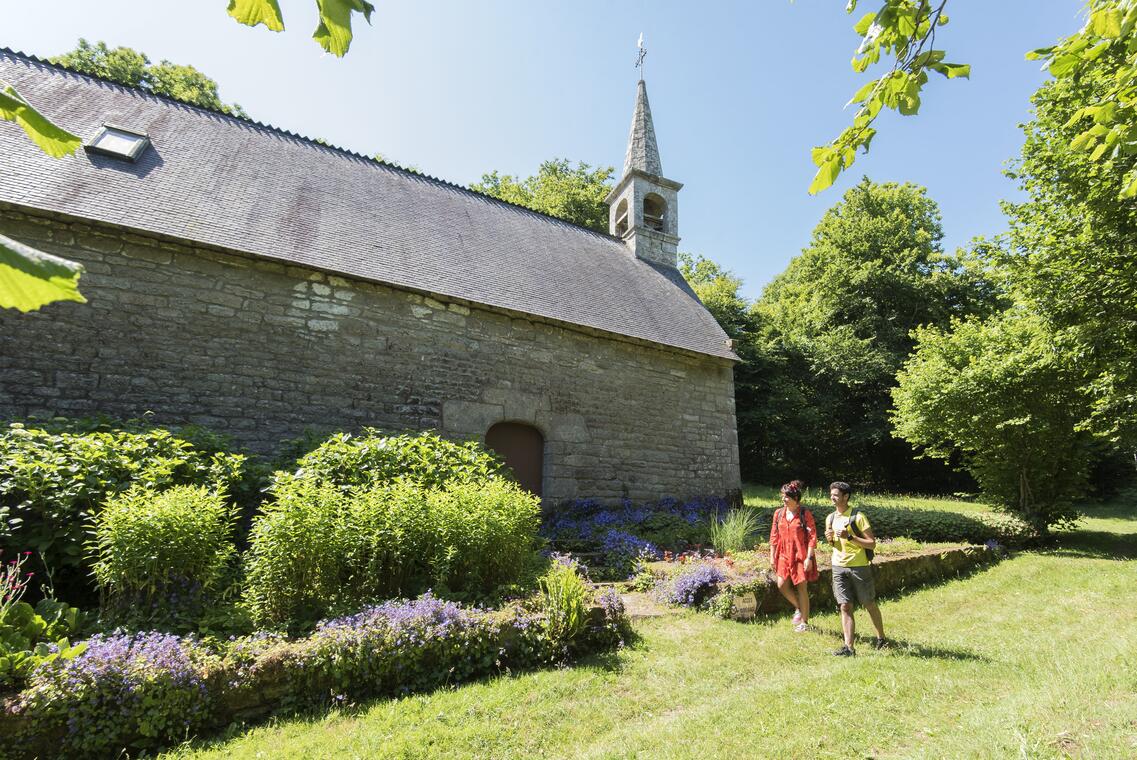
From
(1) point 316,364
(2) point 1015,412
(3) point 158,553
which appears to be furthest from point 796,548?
(2) point 1015,412

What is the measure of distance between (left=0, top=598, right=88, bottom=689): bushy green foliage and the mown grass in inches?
39.7

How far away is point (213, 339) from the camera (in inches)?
296

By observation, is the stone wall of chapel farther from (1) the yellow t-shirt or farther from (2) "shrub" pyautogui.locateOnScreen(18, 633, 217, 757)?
(1) the yellow t-shirt

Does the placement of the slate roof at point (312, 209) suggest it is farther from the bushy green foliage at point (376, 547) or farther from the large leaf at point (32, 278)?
the large leaf at point (32, 278)

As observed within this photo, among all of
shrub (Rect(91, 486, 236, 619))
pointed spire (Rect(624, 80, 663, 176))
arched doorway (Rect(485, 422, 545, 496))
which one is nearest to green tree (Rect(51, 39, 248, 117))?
pointed spire (Rect(624, 80, 663, 176))

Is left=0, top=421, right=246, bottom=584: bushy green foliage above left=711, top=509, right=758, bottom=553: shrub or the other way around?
above

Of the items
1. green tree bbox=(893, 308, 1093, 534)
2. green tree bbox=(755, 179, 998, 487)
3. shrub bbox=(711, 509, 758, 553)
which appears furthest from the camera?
green tree bbox=(755, 179, 998, 487)

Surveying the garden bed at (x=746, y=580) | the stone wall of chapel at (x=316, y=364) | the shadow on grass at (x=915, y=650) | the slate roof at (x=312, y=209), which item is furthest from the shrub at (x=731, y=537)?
the slate roof at (x=312, y=209)

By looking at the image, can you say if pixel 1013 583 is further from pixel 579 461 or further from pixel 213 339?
pixel 213 339

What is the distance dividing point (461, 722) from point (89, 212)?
298 inches

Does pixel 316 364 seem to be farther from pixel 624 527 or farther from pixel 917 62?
pixel 917 62

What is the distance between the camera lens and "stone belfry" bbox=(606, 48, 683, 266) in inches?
591

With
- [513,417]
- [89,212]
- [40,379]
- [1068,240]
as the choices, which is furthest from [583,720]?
[1068,240]

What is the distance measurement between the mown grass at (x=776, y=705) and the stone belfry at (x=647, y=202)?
37.7 feet
